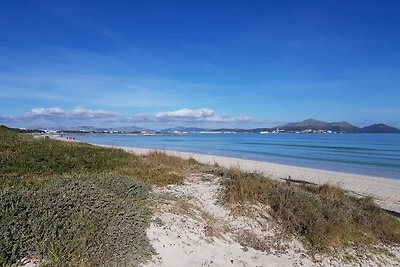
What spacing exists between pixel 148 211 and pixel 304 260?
156 inches

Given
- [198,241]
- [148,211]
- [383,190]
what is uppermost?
[148,211]

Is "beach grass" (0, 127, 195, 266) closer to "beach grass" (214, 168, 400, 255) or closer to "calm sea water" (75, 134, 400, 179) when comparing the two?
"beach grass" (214, 168, 400, 255)

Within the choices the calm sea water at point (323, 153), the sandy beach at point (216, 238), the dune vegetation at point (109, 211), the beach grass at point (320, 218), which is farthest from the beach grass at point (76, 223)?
the calm sea water at point (323, 153)

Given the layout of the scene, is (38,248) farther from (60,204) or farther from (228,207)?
(228,207)

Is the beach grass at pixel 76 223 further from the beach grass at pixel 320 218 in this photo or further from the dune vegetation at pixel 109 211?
the beach grass at pixel 320 218

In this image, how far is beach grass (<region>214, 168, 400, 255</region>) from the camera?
9.02 m

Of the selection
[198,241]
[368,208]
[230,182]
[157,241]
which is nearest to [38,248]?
[157,241]

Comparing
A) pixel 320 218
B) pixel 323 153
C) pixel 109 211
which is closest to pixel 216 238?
pixel 109 211

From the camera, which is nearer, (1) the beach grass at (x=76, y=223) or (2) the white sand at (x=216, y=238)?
(1) the beach grass at (x=76, y=223)

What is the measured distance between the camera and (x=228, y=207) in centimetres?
991

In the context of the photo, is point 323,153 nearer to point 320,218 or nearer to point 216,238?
point 320,218

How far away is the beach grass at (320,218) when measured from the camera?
29.6 feet

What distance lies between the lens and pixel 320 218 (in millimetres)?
9516

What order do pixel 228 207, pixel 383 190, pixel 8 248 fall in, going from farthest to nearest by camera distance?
pixel 383 190
pixel 228 207
pixel 8 248
